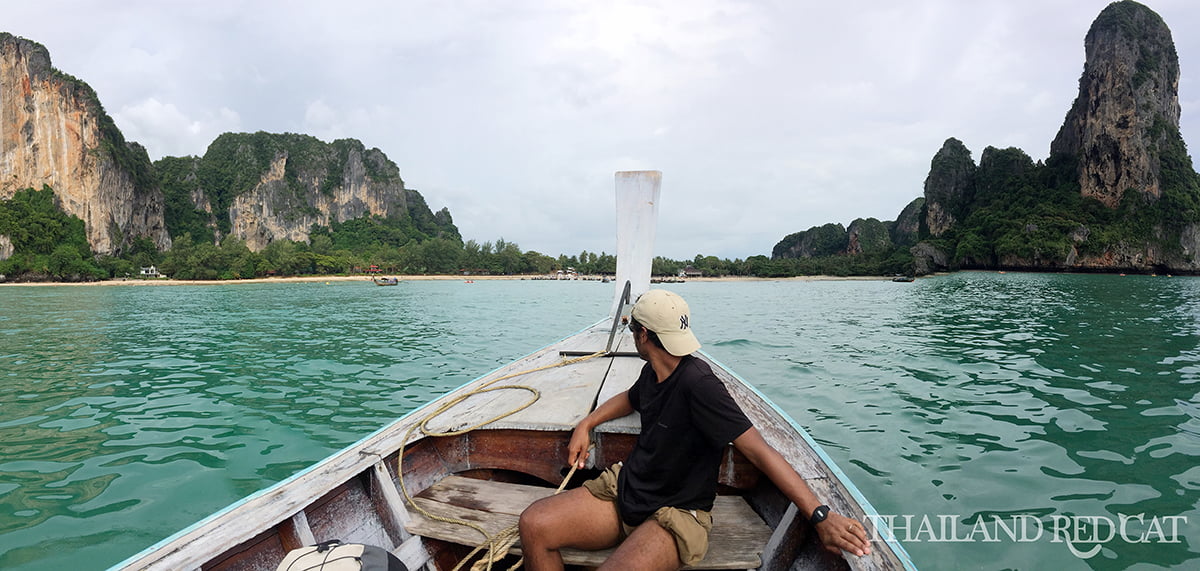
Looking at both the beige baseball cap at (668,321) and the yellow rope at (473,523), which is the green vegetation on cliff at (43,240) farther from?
the beige baseball cap at (668,321)

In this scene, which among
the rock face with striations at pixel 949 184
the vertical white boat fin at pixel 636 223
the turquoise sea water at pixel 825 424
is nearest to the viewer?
the turquoise sea water at pixel 825 424

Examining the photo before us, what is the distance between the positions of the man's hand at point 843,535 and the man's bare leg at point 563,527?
0.82 m

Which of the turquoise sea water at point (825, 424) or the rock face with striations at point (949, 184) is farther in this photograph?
the rock face with striations at point (949, 184)

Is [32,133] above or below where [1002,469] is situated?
above

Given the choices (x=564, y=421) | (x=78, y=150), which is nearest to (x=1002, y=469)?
(x=564, y=421)

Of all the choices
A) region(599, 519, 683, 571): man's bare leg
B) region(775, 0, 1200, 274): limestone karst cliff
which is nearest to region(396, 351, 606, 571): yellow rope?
region(599, 519, 683, 571): man's bare leg

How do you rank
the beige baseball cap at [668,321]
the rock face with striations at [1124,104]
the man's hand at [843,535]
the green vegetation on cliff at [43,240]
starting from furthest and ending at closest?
the rock face with striations at [1124,104], the green vegetation on cliff at [43,240], the beige baseball cap at [668,321], the man's hand at [843,535]

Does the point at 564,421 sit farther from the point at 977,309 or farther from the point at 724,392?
the point at 977,309

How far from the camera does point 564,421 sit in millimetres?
3000

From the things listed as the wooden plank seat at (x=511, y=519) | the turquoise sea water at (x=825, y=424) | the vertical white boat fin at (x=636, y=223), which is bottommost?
the turquoise sea water at (x=825, y=424)

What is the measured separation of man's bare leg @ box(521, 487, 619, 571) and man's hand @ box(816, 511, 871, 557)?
821 mm

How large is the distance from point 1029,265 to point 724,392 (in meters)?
91.0

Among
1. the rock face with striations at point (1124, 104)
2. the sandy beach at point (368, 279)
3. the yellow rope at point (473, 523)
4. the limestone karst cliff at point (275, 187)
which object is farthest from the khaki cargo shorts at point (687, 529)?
the limestone karst cliff at point (275, 187)

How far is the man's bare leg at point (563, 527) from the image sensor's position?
6.63ft
